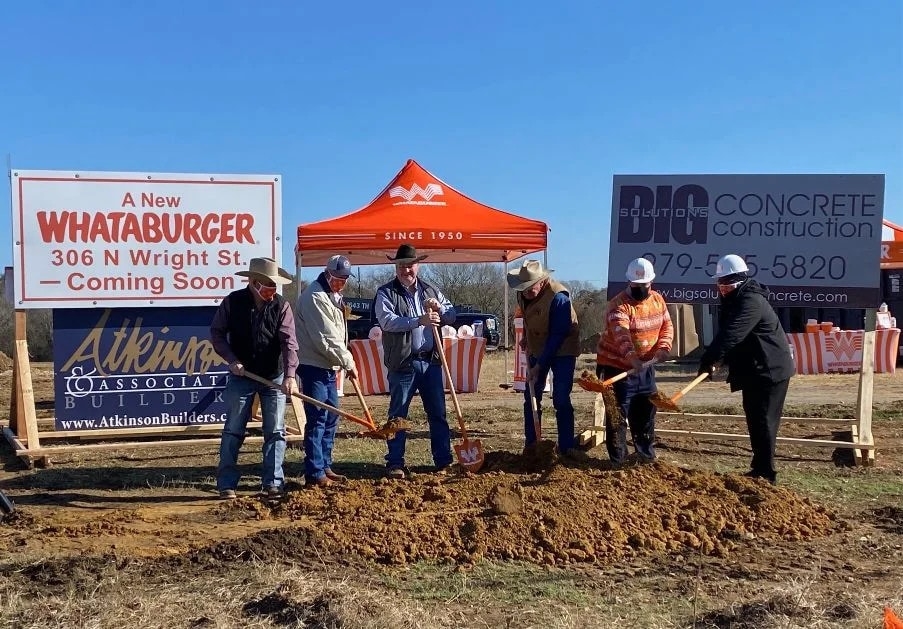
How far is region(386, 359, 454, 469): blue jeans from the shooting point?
7516 millimetres

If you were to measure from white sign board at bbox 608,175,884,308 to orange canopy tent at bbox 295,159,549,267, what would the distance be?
3.91 meters

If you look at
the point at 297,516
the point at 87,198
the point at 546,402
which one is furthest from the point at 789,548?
the point at 546,402

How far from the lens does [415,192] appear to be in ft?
44.3

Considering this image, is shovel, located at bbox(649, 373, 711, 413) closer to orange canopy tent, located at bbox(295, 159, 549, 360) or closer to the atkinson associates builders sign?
the atkinson associates builders sign

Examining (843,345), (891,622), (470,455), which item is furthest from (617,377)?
(843,345)

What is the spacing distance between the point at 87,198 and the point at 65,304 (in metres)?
1.05

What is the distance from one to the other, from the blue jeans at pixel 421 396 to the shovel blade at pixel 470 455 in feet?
1.09

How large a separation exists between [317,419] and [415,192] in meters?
6.85

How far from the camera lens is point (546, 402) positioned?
1323 cm

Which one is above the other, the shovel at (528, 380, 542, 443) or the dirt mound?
the shovel at (528, 380, 542, 443)

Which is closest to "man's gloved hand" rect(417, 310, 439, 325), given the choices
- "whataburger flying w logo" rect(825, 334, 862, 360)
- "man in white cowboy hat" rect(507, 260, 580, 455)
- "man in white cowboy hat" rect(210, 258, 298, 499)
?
"man in white cowboy hat" rect(507, 260, 580, 455)

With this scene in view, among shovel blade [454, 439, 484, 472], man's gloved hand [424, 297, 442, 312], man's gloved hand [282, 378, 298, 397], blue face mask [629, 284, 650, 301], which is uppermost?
blue face mask [629, 284, 650, 301]

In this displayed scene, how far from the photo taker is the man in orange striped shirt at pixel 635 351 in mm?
7402

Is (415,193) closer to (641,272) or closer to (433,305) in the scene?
(433,305)
